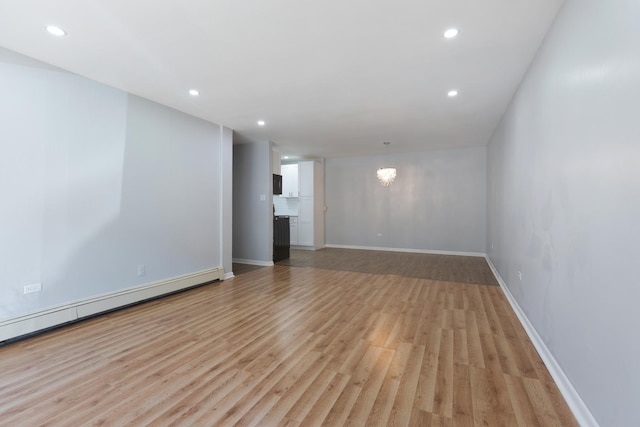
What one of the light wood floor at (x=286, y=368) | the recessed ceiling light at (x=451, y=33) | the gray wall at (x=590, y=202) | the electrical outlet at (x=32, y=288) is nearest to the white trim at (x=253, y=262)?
the light wood floor at (x=286, y=368)

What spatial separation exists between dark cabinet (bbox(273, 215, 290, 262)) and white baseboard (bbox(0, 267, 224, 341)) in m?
2.01

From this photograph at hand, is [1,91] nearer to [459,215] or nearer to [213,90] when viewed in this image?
[213,90]

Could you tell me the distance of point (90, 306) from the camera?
10.2ft

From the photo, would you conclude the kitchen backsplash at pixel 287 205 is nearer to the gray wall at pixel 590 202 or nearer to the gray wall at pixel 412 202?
the gray wall at pixel 412 202

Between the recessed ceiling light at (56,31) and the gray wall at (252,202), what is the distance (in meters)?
3.43

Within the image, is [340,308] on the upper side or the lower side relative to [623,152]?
lower

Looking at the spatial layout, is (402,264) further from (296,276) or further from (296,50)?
(296,50)

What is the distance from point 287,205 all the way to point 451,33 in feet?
21.4

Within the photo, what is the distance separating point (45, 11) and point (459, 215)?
24.8ft

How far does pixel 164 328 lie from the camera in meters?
2.86

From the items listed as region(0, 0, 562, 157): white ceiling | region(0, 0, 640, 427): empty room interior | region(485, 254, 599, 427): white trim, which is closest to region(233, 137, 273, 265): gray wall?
region(0, 0, 640, 427): empty room interior

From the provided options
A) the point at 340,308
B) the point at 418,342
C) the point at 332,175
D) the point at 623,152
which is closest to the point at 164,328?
the point at 340,308

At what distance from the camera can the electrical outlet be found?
8.68 ft

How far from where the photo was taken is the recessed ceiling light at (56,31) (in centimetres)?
224
